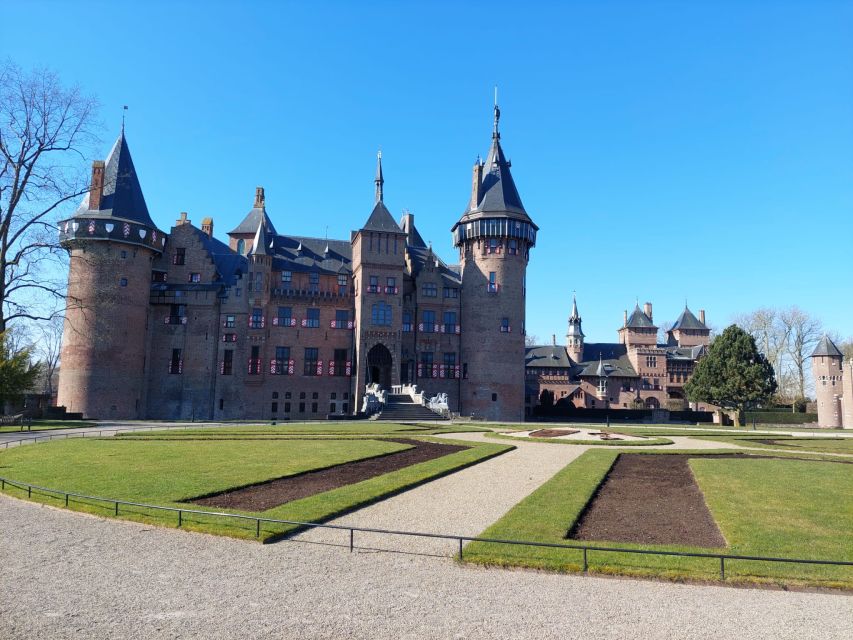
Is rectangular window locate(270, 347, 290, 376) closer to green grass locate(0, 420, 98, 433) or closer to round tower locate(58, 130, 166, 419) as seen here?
round tower locate(58, 130, 166, 419)

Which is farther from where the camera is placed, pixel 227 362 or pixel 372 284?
pixel 372 284

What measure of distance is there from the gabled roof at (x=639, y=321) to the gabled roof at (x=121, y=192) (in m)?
61.8

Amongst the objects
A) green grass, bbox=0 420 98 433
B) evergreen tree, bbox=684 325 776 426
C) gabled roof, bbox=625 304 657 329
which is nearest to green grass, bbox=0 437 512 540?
green grass, bbox=0 420 98 433

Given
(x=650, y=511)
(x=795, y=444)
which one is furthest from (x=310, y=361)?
(x=650, y=511)

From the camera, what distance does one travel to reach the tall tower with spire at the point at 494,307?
2128 inches

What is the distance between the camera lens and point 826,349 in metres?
61.8

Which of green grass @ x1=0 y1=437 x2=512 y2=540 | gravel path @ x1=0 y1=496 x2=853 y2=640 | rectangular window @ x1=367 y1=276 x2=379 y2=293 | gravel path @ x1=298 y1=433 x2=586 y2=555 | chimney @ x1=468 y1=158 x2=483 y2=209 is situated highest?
chimney @ x1=468 y1=158 x2=483 y2=209

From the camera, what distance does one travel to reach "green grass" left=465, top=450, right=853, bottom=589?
926 cm

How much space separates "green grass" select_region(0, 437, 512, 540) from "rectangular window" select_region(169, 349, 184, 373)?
26.1 meters

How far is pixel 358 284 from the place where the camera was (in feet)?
173

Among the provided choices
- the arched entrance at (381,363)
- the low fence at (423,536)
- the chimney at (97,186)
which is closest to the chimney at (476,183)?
the arched entrance at (381,363)

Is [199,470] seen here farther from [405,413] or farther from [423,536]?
[405,413]

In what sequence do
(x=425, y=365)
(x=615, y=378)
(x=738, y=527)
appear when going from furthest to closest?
(x=615, y=378) → (x=425, y=365) → (x=738, y=527)

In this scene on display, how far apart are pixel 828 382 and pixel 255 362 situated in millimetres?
54384
